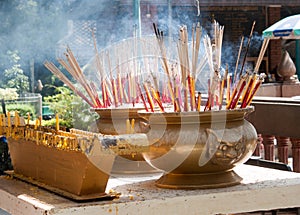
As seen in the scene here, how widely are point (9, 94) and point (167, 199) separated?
573cm

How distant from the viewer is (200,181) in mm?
1798

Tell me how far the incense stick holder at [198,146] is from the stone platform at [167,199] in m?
0.05

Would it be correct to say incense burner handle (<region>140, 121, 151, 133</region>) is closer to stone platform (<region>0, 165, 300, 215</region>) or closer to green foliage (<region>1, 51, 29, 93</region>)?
stone platform (<region>0, 165, 300, 215</region>)

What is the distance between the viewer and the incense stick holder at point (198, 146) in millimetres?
1771

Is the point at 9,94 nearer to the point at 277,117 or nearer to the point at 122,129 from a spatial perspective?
the point at 277,117

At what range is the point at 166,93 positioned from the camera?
204 centimetres

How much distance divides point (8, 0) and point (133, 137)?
5277 millimetres

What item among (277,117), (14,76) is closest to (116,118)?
(277,117)

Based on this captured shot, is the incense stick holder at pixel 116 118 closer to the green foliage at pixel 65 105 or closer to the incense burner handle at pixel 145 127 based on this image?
the incense burner handle at pixel 145 127

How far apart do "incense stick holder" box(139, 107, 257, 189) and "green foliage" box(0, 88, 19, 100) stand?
525 centimetres

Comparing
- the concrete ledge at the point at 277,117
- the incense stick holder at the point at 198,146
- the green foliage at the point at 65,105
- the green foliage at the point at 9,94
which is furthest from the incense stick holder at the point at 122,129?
the green foliage at the point at 9,94

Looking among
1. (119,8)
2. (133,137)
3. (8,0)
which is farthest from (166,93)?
(119,8)

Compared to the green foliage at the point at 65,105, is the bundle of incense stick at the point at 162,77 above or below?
above

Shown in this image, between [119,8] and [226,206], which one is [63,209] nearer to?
[226,206]
